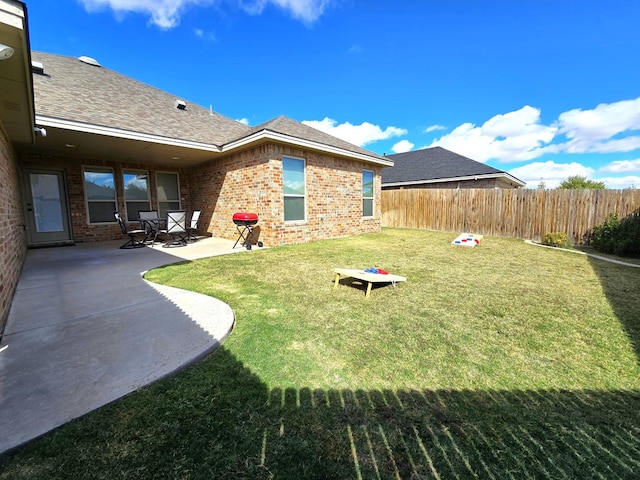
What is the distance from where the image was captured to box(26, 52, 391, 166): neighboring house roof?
6316mm

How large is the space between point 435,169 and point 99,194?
16138 millimetres

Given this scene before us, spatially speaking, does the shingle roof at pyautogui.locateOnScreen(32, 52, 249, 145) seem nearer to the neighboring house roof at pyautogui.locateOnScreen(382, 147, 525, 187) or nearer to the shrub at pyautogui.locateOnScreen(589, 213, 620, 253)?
the neighboring house roof at pyautogui.locateOnScreen(382, 147, 525, 187)

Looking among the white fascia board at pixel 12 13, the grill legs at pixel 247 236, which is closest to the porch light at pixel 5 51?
the white fascia board at pixel 12 13

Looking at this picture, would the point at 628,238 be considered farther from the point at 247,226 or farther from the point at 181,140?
the point at 181,140

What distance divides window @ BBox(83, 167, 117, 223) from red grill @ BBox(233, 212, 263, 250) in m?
4.82

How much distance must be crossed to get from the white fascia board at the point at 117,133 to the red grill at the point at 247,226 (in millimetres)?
2283

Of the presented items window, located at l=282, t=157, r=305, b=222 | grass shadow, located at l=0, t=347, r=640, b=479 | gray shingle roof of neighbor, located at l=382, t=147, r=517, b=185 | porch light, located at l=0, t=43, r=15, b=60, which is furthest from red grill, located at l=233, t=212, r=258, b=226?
gray shingle roof of neighbor, located at l=382, t=147, r=517, b=185

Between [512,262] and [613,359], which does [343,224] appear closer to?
[512,262]

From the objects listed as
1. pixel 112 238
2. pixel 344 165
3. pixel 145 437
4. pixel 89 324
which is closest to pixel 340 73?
pixel 344 165

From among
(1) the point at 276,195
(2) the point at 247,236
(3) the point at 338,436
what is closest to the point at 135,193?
(2) the point at 247,236

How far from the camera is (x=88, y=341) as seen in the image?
2488 mm

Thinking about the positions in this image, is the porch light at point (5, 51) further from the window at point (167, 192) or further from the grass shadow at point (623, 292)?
the window at point (167, 192)

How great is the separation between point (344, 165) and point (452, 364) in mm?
8497

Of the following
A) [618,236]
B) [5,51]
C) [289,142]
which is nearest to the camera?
[5,51]
